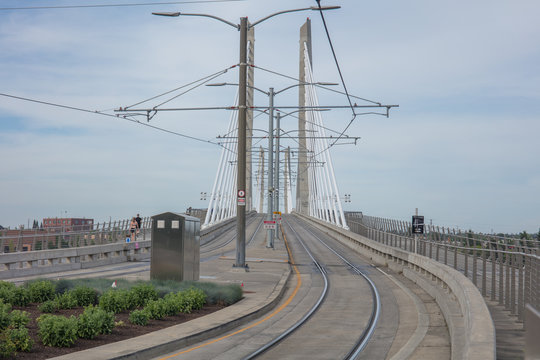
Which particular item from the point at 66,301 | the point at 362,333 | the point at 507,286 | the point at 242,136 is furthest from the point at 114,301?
the point at 242,136

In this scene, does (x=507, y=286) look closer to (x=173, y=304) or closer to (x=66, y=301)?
(x=173, y=304)

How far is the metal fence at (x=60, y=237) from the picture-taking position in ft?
73.9

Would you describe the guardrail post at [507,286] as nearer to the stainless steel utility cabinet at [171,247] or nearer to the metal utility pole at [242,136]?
the stainless steel utility cabinet at [171,247]

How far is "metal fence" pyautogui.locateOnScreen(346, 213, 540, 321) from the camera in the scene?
35.6ft

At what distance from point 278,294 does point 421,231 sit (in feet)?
29.4

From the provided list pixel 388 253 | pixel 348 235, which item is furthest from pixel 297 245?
pixel 388 253

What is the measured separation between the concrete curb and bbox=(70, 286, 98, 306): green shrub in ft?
8.31

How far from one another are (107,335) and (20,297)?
3483 mm

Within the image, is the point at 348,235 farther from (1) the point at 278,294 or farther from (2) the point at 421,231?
(1) the point at 278,294

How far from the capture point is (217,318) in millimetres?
13844

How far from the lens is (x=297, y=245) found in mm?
48156

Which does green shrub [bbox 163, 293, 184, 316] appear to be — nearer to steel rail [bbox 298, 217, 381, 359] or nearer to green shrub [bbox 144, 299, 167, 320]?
green shrub [bbox 144, 299, 167, 320]

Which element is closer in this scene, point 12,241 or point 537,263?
point 537,263

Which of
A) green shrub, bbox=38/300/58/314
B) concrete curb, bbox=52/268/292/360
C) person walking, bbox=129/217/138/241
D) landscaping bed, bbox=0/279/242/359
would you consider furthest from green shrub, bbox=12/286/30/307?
person walking, bbox=129/217/138/241
